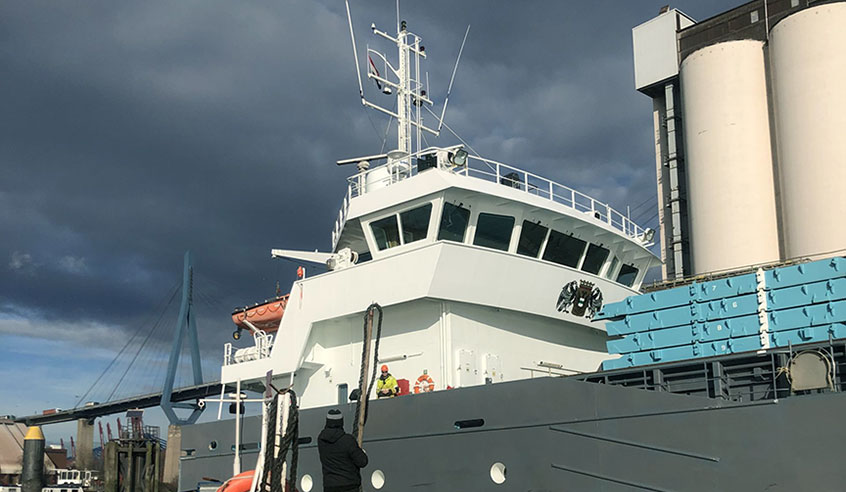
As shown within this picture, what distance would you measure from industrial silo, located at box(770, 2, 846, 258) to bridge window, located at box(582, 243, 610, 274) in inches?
142

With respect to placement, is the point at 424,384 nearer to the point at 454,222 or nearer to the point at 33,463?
the point at 454,222

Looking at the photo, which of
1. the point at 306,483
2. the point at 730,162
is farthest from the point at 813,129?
the point at 306,483

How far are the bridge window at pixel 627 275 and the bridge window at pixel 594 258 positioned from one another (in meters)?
1.60

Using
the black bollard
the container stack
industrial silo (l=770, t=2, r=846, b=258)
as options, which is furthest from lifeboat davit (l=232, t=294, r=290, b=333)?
industrial silo (l=770, t=2, r=846, b=258)

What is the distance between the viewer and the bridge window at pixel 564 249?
54.1 feet

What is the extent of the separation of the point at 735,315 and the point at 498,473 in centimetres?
400

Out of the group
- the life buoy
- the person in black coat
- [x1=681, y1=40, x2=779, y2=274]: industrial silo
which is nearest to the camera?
the person in black coat

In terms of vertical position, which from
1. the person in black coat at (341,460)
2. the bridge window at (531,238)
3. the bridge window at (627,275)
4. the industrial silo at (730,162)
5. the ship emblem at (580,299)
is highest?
the industrial silo at (730,162)

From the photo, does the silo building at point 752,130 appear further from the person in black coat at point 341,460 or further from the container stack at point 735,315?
the person in black coat at point 341,460

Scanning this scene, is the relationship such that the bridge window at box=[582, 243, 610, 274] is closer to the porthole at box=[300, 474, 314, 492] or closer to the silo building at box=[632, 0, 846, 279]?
the silo building at box=[632, 0, 846, 279]

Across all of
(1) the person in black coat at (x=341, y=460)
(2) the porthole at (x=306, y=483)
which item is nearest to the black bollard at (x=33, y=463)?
(2) the porthole at (x=306, y=483)

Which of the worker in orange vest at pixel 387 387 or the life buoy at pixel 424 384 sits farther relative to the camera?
the life buoy at pixel 424 384

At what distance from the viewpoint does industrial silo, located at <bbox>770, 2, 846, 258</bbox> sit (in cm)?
1534

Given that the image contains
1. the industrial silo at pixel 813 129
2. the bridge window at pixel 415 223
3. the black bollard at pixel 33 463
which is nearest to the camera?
the industrial silo at pixel 813 129
